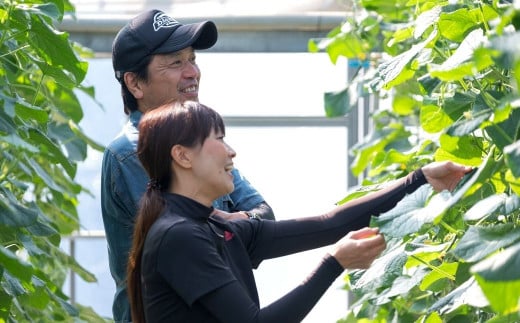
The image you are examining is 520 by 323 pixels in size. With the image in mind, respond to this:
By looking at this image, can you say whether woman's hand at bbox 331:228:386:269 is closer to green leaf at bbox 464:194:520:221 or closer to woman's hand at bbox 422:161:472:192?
woman's hand at bbox 422:161:472:192

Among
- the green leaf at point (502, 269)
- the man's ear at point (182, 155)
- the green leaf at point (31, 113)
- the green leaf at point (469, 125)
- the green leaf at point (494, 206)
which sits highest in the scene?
the green leaf at point (469, 125)

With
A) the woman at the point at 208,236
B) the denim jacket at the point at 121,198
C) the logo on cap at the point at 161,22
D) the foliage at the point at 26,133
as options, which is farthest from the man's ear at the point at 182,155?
the logo on cap at the point at 161,22

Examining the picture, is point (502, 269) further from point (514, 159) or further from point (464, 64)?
point (464, 64)

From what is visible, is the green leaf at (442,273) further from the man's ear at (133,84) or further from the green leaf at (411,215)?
the man's ear at (133,84)

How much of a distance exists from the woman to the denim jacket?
13.1 inches

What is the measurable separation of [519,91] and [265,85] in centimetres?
576

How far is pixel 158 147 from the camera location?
279 centimetres

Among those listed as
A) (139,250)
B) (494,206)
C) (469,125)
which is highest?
(469,125)

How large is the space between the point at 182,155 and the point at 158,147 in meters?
0.05

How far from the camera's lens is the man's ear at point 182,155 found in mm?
2773

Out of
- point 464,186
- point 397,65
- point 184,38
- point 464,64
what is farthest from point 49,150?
point 464,186

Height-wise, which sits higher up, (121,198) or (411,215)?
(411,215)

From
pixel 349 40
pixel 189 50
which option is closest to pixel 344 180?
pixel 349 40

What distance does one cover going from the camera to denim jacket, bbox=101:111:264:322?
3.16 meters
